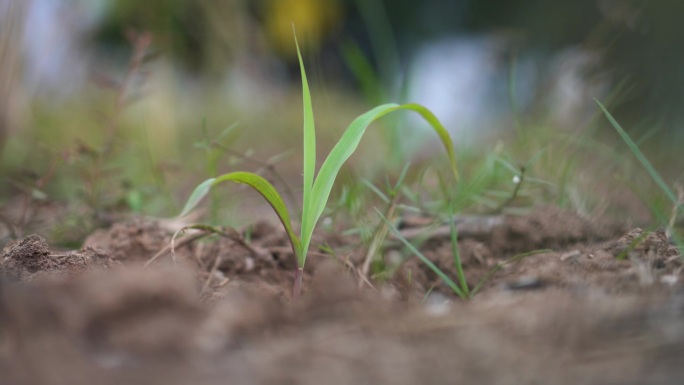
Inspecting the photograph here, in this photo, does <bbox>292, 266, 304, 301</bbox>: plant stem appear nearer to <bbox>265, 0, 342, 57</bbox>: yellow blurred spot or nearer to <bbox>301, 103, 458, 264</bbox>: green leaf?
<bbox>301, 103, 458, 264</bbox>: green leaf

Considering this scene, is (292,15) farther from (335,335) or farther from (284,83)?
(335,335)

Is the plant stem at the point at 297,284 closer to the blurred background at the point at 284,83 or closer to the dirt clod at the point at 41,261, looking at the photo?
the dirt clod at the point at 41,261

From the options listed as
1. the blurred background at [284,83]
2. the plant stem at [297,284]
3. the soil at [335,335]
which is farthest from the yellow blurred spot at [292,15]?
the soil at [335,335]

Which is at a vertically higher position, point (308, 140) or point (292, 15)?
point (292, 15)

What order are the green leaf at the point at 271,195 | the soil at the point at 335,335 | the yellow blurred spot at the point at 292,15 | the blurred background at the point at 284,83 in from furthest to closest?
the yellow blurred spot at the point at 292,15 < the blurred background at the point at 284,83 < the green leaf at the point at 271,195 < the soil at the point at 335,335

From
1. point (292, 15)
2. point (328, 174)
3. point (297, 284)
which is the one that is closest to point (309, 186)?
point (328, 174)

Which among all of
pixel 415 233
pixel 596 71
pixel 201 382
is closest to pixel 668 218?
pixel 415 233

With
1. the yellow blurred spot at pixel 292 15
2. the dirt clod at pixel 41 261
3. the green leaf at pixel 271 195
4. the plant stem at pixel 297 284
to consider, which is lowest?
the plant stem at pixel 297 284

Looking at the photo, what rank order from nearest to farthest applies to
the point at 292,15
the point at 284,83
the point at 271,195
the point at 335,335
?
the point at 335,335, the point at 271,195, the point at 292,15, the point at 284,83

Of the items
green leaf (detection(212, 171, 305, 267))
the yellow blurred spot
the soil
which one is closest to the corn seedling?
green leaf (detection(212, 171, 305, 267))
